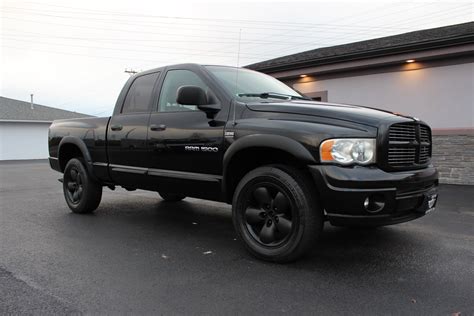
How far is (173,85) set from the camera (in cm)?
523

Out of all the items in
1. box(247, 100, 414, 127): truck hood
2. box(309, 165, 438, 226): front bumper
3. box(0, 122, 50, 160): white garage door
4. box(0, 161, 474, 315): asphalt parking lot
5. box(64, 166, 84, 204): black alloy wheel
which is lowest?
box(0, 122, 50, 160): white garage door

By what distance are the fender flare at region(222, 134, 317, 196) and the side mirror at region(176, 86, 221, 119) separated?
1.72 feet

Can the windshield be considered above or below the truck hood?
above

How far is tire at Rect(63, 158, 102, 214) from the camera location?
628cm

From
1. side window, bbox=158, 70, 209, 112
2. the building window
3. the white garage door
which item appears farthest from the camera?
the white garage door

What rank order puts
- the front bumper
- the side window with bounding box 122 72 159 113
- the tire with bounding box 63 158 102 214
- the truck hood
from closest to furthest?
the front bumper
the truck hood
the side window with bounding box 122 72 159 113
the tire with bounding box 63 158 102 214

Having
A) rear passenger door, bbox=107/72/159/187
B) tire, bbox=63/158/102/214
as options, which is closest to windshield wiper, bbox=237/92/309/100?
rear passenger door, bbox=107/72/159/187

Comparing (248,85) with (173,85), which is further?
(173,85)

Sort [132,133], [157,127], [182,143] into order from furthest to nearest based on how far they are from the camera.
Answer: [132,133] < [157,127] < [182,143]

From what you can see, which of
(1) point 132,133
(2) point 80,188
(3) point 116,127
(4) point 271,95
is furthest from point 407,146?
(2) point 80,188

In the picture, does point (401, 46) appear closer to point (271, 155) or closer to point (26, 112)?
point (271, 155)

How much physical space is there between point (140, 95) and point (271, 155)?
2349 mm

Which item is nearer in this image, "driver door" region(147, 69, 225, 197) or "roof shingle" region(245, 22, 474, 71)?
"driver door" region(147, 69, 225, 197)

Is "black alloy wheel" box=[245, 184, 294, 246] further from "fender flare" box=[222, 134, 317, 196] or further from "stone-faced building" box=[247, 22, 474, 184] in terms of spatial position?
"stone-faced building" box=[247, 22, 474, 184]
